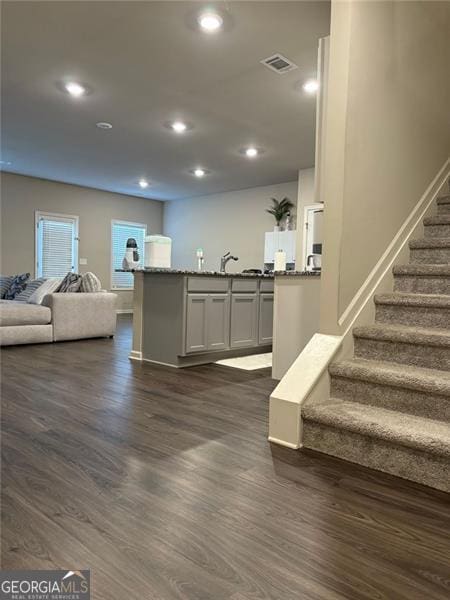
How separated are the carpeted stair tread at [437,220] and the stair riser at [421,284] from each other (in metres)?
0.64

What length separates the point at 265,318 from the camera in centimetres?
481

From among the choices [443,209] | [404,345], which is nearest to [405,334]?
[404,345]

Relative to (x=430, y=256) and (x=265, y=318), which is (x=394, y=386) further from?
(x=265, y=318)

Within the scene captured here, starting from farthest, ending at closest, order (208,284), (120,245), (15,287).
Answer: (120,245) < (15,287) < (208,284)

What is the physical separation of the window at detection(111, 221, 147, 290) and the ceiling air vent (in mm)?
6231

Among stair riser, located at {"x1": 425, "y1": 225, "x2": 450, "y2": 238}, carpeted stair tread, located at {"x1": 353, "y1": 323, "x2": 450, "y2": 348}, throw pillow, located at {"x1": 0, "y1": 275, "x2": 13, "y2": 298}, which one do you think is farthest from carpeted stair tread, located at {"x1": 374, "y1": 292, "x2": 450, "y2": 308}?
throw pillow, located at {"x1": 0, "y1": 275, "x2": 13, "y2": 298}

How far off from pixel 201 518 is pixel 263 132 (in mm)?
4867

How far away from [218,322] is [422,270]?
2.11 metres

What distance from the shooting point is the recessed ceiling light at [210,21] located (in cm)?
294

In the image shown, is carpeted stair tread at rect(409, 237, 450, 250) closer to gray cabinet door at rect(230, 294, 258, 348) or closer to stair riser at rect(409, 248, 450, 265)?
stair riser at rect(409, 248, 450, 265)

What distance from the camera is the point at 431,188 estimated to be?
10.8ft

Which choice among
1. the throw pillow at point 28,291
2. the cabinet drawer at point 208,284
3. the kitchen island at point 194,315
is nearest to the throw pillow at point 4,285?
the throw pillow at point 28,291

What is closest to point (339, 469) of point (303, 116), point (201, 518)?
point (201, 518)

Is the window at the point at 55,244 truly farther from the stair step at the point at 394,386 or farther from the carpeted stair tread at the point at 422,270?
the stair step at the point at 394,386
